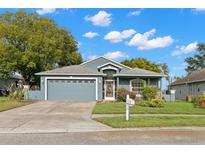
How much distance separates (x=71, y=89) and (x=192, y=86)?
14.8 meters

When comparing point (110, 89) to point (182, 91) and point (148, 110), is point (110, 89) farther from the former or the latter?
point (182, 91)

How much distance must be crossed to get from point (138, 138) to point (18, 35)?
29964 millimetres

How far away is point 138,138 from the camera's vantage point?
8414 millimetres

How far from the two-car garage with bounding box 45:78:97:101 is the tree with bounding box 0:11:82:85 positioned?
27.5 feet

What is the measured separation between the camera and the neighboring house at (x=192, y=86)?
98.3 ft

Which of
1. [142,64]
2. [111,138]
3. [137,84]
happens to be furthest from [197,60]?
[111,138]

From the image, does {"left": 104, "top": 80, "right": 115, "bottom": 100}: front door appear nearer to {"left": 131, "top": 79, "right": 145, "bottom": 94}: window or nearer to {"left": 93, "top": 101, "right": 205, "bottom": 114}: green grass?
{"left": 131, "top": 79, "right": 145, "bottom": 94}: window

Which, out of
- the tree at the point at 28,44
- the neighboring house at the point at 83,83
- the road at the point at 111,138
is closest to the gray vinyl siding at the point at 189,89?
the neighboring house at the point at 83,83

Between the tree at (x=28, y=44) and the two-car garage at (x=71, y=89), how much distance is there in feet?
27.5

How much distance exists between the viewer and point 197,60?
5962 cm

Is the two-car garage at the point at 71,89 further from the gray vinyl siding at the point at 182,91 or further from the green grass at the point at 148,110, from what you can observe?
the gray vinyl siding at the point at 182,91

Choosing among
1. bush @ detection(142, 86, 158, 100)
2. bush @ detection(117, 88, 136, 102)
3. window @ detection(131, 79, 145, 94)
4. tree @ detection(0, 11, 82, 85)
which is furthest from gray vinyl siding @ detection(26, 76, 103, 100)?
tree @ detection(0, 11, 82, 85)

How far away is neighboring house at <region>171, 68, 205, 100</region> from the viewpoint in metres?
30.0
